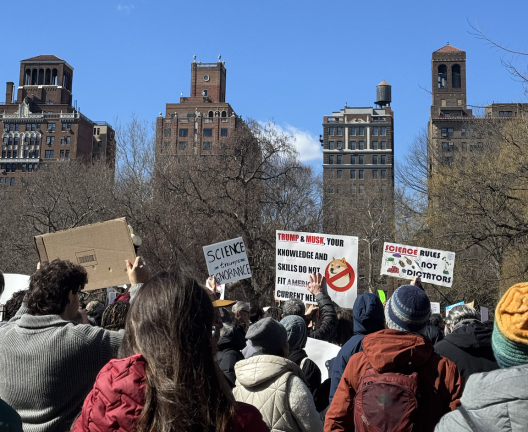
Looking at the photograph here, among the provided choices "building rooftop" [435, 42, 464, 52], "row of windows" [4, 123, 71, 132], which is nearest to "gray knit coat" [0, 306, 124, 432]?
"row of windows" [4, 123, 71, 132]

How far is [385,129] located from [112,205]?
107319 mm

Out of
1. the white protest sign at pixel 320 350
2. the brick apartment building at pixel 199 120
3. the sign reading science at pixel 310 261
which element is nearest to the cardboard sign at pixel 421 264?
the sign reading science at pixel 310 261

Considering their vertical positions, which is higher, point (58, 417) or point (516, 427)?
point (516, 427)

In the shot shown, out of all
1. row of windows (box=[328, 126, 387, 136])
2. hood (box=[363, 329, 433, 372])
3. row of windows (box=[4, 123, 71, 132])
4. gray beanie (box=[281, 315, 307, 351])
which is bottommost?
gray beanie (box=[281, 315, 307, 351])

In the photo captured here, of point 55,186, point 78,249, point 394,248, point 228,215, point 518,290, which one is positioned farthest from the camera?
point 55,186

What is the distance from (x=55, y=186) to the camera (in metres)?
39.3

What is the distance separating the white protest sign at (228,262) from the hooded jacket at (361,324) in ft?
26.1

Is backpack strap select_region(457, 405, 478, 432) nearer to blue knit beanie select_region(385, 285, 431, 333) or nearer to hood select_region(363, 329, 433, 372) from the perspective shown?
hood select_region(363, 329, 433, 372)

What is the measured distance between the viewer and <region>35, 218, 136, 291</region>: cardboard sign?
250 inches

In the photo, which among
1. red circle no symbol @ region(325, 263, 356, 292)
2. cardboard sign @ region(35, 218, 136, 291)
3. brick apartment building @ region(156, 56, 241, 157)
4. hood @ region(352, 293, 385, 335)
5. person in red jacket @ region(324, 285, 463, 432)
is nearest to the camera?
person in red jacket @ region(324, 285, 463, 432)

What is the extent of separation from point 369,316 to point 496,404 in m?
2.05

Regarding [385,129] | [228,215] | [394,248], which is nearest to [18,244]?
[228,215]

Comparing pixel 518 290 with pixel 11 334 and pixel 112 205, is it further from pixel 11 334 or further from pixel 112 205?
pixel 112 205

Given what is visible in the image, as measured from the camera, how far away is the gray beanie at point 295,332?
177 inches
